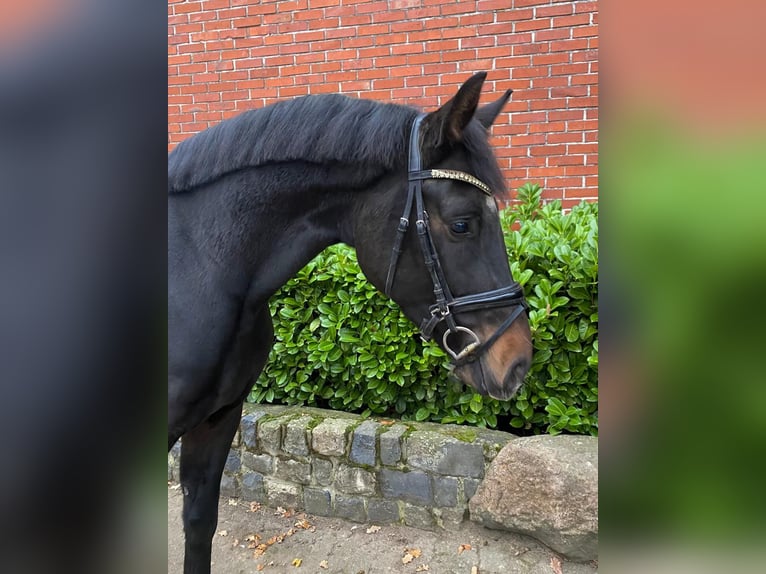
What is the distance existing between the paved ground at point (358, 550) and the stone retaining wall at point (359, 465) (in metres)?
0.09

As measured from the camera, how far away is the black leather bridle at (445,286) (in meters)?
1.63

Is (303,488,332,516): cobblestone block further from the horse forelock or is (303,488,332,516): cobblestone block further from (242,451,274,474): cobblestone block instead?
the horse forelock

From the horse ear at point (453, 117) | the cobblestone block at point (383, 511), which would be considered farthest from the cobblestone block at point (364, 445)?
the horse ear at point (453, 117)

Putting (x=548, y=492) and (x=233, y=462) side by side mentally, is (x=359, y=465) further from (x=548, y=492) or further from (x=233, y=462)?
(x=548, y=492)

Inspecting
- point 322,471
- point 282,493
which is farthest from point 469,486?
point 282,493

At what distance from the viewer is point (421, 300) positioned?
1740 millimetres

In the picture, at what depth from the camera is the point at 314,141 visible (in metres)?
1.75

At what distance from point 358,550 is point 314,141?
2365mm
